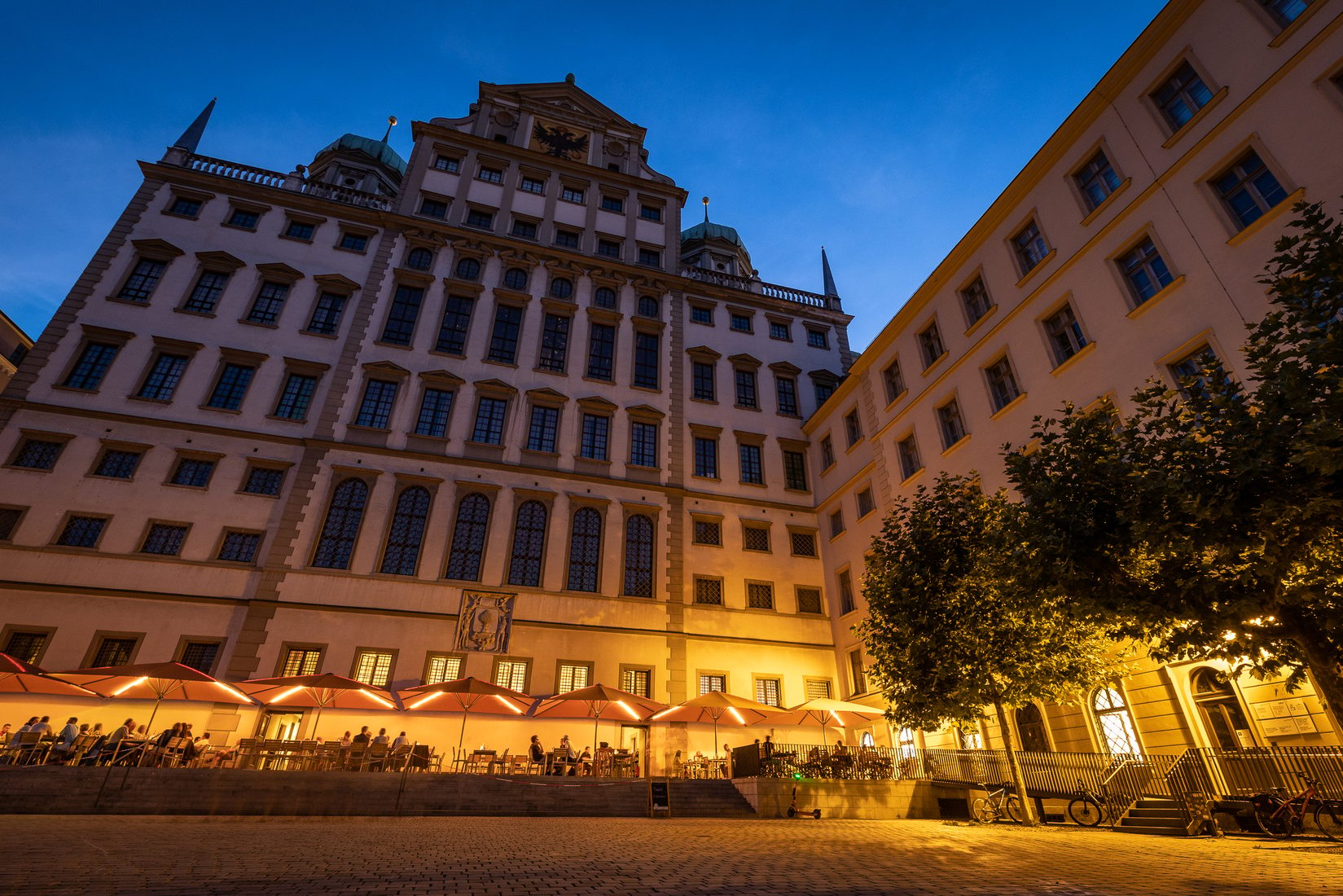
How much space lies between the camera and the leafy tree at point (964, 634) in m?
15.6

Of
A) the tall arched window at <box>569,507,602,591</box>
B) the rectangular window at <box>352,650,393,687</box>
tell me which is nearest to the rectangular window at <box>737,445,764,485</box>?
the tall arched window at <box>569,507,602,591</box>

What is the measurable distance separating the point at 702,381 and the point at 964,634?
22.2 m

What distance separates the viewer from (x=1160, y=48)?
1867 centimetres

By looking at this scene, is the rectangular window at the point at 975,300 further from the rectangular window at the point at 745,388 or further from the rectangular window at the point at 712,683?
the rectangular window at the point at 712,683

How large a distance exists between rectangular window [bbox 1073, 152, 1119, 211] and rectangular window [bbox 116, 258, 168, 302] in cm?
3846

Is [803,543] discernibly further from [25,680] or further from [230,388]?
[25,680]

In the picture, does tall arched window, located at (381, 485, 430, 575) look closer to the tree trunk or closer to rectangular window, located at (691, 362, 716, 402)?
rectangular window, located at (691, 362, 716, 402)

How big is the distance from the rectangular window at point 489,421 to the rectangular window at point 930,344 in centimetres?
1952

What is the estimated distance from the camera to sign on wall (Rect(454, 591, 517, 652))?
985 inches

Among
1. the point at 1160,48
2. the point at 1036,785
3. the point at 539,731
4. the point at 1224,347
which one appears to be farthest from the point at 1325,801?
the point at 539,731

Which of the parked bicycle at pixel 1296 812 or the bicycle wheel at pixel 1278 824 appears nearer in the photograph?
the parked bicycle at pixel 1296 812

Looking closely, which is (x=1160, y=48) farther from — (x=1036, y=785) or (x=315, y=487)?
(x=315, y=487)

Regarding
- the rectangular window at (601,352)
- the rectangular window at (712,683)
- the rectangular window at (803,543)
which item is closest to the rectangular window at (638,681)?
the rectangular window at (712,683)

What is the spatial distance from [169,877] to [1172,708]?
821 inches
